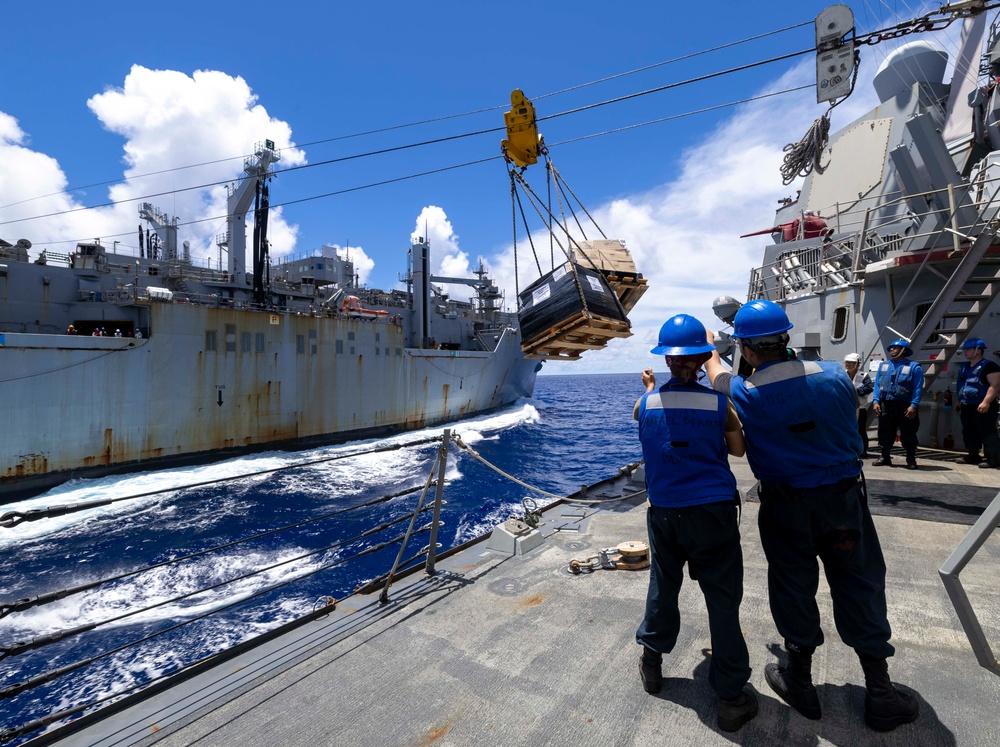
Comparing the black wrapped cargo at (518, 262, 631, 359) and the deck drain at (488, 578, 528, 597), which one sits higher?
the black wrapped cargo at (518, 262, 631, 359)

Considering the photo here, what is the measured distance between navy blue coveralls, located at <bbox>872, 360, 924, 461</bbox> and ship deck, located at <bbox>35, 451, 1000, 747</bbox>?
3.48 metres

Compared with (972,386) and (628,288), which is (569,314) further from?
(972,386)

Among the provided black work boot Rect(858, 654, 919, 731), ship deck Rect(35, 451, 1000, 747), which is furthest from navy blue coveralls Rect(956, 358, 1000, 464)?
black work boot Rect(858, 654, 919, 731)

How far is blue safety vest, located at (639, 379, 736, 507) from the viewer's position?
2.41 m

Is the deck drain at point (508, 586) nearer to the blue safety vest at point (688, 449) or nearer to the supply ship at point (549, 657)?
the supply ship at point (549, 657)

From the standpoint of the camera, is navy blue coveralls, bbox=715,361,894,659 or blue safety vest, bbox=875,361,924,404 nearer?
navy blue coveralls, bbox=715,361,894,659

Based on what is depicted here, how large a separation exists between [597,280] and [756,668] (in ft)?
22.9

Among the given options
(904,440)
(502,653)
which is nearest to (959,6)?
(904,440)

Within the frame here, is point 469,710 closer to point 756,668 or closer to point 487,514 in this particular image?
point 756,668

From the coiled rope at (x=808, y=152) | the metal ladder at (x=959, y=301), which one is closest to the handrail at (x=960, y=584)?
the metal ladder at (x=959, y=301)

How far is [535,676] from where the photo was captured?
9.29 ft

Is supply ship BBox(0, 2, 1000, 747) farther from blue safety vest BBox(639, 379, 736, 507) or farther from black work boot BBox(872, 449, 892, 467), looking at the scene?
black work boot BBox(872, 449, 892, 467)

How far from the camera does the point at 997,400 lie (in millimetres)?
7258

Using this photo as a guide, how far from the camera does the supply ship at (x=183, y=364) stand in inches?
616
